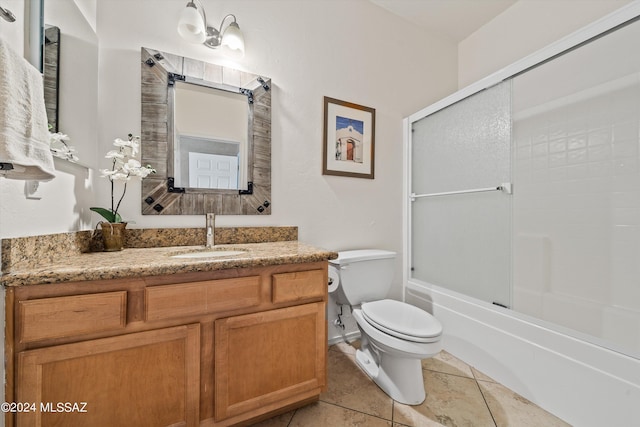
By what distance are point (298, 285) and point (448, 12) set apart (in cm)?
247

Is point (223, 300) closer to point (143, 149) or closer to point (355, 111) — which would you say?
point (143, 149)

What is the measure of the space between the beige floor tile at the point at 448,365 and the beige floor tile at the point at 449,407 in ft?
0.22

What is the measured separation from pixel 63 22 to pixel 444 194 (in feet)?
7.53

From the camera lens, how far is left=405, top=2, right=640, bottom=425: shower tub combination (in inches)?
47.5

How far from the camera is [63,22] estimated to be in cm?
103

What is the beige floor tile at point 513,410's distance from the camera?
1.19 metres

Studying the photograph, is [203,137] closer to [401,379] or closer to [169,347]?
[169,347]

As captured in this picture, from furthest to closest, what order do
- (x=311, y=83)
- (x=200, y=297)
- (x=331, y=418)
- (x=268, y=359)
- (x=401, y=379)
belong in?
(x=311, y=83)
(x=401, y=379)
(x=331, y=418)
(x=268, y=359)
(x=200, y=297)

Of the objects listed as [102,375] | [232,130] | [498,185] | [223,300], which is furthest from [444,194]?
[102,375]

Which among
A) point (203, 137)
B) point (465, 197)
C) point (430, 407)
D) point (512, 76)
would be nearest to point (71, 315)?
point (203, 137)

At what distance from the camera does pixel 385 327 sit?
4.32 feet

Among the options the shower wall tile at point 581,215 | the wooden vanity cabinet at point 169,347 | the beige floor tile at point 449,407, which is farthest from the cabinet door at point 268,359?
the shower wall tile at point 581,215

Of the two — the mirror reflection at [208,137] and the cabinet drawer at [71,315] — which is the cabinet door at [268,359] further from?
the mirror reflection at [208,137]

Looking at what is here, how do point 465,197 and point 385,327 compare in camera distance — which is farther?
point 465,197
